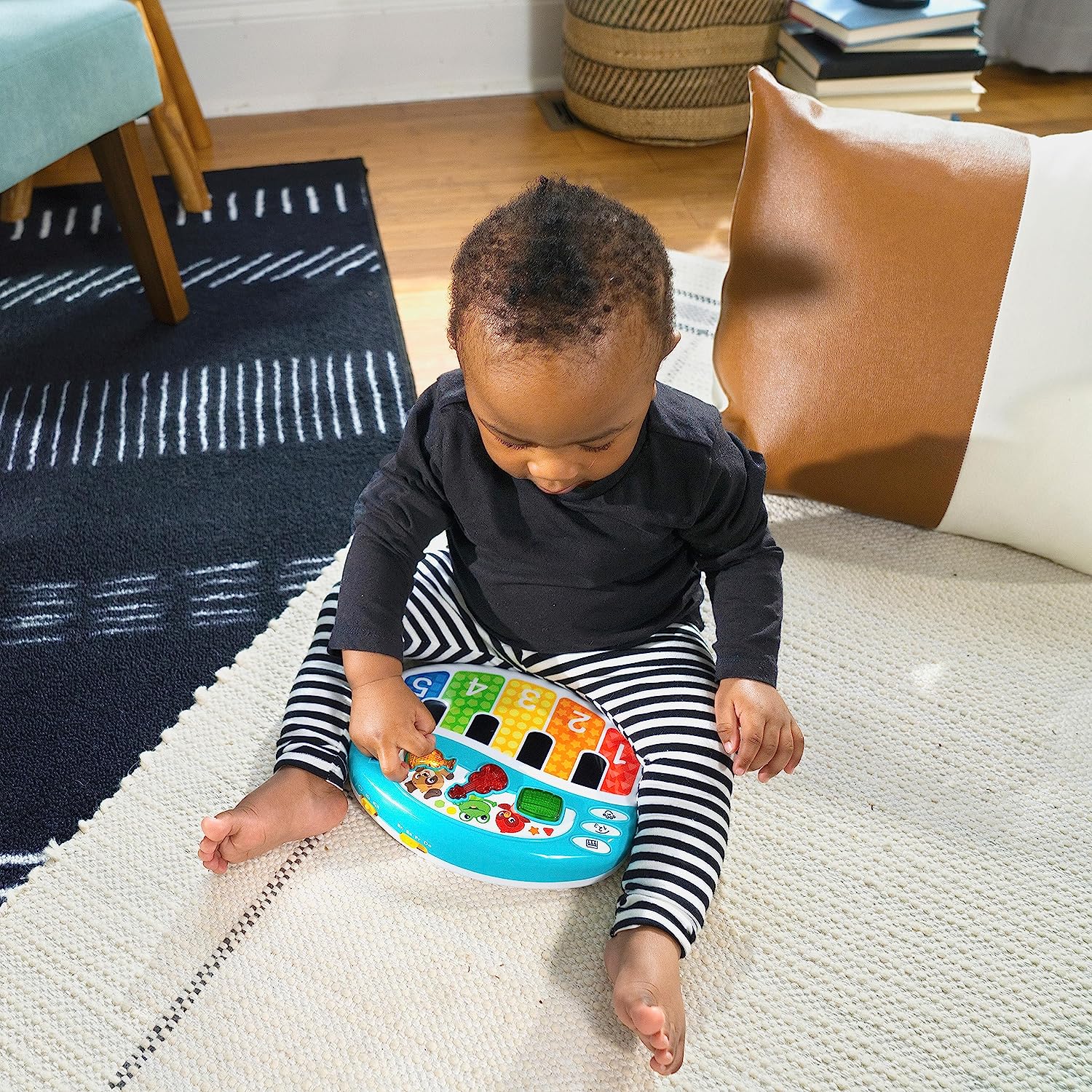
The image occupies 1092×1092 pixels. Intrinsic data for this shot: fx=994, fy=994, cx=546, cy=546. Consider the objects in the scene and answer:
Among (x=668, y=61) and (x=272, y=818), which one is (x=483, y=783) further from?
(x=668, y=61)

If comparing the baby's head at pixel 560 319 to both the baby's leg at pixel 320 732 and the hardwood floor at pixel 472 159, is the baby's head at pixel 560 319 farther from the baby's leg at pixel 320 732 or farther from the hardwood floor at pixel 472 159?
the hardwood floor at pixel 472 159

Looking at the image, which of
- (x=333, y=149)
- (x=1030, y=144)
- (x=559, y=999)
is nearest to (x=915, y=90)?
(x=1030, y=144)

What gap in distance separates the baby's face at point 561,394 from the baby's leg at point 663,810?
0.72 ft

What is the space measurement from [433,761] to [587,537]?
8.1 inches

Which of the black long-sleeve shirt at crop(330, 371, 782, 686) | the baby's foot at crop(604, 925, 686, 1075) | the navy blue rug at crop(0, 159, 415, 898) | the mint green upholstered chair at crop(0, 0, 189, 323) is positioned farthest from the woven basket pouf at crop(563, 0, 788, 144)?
the baby's foot at crop(604, 925, 686, 1075)

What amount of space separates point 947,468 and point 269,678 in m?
0.65

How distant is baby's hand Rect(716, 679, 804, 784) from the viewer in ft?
2.28

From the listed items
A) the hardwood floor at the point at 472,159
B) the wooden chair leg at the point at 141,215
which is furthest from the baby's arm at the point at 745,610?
the wooden chair leg at the point at 141,215

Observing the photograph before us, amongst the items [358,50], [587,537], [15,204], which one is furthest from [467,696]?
[358,50]

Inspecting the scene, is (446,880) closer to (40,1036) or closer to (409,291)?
(40,1036)

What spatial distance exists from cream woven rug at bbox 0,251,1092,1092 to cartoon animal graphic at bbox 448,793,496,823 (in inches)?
2.2

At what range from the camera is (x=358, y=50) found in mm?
1953

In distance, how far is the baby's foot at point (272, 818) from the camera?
696mm

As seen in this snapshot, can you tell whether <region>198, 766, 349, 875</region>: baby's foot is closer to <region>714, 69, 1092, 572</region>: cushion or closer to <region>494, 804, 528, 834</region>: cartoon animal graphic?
<region>494, 804, 528, 834</region>: cartoon animal graphic
